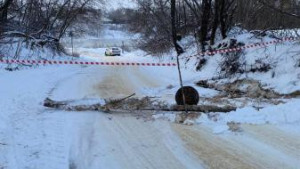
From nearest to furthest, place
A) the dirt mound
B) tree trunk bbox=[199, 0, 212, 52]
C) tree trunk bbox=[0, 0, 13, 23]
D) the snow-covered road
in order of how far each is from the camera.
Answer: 1. the snow-covered road
2. the dirt mound
3. tree trunk bbox=[199, 0, 212, 52]
4. tree trunk bbox=[0, 0, 13, 23]

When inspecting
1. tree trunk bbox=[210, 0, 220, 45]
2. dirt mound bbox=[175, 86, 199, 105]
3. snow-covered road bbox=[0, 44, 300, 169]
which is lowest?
snow-covered road bbox=[0, 44, 300, 169]

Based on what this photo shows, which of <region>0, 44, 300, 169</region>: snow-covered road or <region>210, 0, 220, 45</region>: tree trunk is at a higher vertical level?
<region>210, 0, 220, 45</region>: tree trunk

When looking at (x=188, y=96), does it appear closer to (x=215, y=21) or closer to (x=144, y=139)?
(x=144, y=139)

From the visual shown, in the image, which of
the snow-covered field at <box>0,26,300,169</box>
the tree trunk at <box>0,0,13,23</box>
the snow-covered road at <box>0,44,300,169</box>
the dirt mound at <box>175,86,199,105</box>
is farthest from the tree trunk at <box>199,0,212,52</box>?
the snow-covered road at <box>0,44,300,169</box>

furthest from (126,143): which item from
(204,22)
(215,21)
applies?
(204,22)

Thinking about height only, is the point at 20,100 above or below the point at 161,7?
below

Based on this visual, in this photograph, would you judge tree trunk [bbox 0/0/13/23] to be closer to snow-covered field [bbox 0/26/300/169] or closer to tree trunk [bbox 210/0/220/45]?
tree trunk [bbox 210/0/220/45]

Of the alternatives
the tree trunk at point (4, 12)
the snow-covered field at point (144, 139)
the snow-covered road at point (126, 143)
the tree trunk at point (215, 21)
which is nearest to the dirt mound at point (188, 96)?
the snow-covered field at point (144, 139)

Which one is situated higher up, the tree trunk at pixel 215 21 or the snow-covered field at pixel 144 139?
the tree trunk at pixel 215 21

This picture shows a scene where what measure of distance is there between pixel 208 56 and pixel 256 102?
10.4 meters

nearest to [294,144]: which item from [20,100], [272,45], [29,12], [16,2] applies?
[20,100]

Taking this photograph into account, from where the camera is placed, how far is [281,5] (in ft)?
56.5

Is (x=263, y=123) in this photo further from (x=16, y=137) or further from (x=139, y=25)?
(x=139, y=25)

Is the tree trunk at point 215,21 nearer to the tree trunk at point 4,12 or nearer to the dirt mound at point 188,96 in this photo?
the tree trunk at point 4,12
